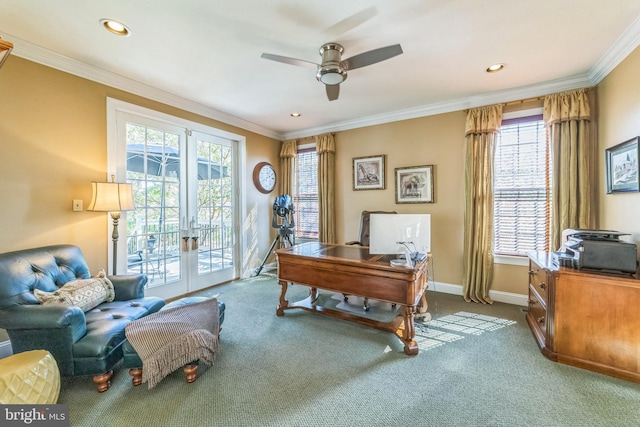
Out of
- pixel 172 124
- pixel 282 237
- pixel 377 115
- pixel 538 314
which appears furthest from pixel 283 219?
pixel 538 314

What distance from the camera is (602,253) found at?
6.55 feet

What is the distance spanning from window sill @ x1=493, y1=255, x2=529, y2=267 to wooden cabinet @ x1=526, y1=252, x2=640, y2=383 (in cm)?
119

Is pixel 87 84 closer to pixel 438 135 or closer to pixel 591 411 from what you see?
pixel 438 135

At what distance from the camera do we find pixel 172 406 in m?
1.66

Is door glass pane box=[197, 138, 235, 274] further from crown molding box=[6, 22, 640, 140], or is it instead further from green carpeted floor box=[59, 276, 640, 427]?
green carpeted floor box=[59, 276, 640, 427]

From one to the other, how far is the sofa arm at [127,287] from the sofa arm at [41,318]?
26.0 inches

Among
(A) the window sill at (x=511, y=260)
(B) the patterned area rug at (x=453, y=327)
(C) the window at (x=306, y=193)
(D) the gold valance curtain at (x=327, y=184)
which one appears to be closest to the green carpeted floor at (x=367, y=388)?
(B) the patterned area rug at (x=453, y=327)

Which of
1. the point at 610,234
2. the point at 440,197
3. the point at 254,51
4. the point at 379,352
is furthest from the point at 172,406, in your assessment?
the point at 440,197

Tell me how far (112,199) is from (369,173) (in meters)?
3.42

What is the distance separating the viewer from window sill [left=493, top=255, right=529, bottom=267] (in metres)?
3.27

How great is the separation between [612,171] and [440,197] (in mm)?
1674

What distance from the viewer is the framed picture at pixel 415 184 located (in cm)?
386

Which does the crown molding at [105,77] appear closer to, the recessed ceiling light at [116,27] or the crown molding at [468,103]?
the recessed ceiling light at [116,27]

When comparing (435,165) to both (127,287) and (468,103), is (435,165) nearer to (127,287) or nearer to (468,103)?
(468,103)
